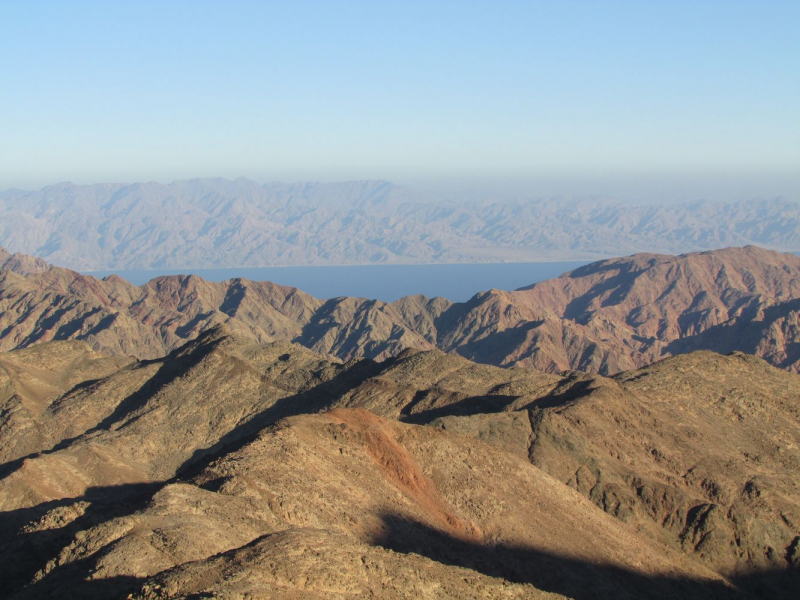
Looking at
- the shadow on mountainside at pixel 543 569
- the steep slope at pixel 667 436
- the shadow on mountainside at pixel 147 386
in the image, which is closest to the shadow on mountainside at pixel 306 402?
the steep slope at pixel 667 436

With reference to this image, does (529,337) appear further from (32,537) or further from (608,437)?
(32,537)

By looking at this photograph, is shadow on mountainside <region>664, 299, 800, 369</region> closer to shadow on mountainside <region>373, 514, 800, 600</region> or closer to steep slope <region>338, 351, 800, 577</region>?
steep slope <region>338, 351, 800, 577</region>

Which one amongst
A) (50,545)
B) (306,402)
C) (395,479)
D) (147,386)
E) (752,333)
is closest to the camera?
(50,545)

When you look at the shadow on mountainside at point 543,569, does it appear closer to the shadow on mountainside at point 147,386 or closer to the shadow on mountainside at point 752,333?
the shadow on mountainside at point 147,386

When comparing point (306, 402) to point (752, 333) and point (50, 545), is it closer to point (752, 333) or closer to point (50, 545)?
point (50, 545)

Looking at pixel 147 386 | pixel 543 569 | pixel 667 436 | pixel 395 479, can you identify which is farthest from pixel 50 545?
pixel 147 386

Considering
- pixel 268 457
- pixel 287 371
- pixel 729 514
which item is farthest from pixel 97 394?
pixel 729 514

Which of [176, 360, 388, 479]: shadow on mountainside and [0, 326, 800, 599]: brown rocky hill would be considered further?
[176, 360, 388, 479]: shadow on mountainside

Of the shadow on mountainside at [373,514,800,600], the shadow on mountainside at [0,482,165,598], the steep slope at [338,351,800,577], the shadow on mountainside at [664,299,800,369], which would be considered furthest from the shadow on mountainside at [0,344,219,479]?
the shadow on mountainside at [664,299,800,369]
